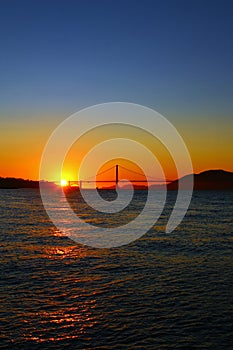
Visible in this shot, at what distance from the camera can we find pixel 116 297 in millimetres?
15367

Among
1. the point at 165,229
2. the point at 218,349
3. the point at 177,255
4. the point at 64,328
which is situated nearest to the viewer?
the point at 218,349

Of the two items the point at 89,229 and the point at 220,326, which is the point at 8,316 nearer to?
A: the point at 220,326

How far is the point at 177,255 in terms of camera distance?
24.7 m

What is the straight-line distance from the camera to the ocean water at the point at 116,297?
11.4 meters

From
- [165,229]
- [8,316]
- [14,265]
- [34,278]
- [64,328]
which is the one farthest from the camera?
[165,229]

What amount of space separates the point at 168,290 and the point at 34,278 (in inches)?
274

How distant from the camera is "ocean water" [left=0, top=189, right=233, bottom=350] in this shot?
37.4 feet

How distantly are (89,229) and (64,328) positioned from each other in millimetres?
28409

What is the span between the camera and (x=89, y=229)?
133 ft

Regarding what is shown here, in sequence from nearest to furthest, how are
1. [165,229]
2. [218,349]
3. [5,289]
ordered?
[218,349] < [5,289] < [165,229]

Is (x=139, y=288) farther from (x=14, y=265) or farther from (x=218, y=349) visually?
(x=14, y=265)

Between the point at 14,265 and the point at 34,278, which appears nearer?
the point at 34,278

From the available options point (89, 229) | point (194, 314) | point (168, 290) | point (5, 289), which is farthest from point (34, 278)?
point (89, 229)

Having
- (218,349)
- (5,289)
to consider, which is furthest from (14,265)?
(218,349)
